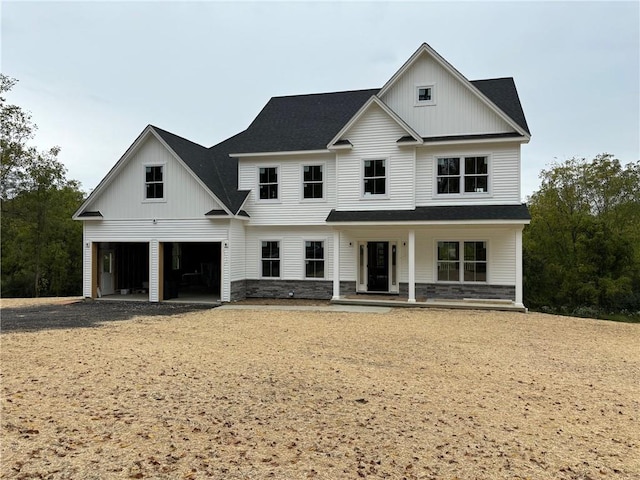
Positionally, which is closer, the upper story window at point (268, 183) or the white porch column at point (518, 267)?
the white porch column at point (518, 267)

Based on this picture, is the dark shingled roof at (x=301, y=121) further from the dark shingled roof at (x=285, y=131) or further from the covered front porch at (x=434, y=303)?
the covered front porch at (x=434, y=303)

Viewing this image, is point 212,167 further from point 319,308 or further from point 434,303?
point 434,303

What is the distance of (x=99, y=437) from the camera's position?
4.93 meters

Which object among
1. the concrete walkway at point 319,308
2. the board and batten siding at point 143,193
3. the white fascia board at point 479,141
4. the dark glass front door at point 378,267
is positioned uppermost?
the white fascia board at point 479,141

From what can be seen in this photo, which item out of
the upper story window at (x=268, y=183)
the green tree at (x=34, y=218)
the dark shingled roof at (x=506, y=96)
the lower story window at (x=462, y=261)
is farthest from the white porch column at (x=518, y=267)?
the green tree at (x=34, y=218)

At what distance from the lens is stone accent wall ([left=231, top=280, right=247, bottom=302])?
1834cm

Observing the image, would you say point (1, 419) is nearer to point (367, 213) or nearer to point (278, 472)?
point (278, 472)

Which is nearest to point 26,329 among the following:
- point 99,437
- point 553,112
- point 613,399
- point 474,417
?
point 99,437

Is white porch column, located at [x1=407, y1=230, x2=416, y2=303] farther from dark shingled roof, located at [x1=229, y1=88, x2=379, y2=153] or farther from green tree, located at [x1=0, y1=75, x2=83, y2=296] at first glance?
green tree, located at [x1=0, y1=75, x2=83, y2=296]

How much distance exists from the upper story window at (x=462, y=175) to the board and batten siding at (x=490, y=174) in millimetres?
185

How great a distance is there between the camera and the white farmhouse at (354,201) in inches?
665

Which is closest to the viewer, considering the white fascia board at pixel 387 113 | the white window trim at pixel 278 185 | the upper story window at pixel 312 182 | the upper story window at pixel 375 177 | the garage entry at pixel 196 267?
the white fascia board at pixel 387 113

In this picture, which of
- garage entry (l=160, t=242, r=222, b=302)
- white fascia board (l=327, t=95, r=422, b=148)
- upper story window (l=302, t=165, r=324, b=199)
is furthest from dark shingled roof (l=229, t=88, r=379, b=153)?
garage entry (l=160, t=242, r=222, b=302)

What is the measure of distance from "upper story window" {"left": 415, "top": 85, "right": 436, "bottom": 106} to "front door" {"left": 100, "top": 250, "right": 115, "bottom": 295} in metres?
16.0
